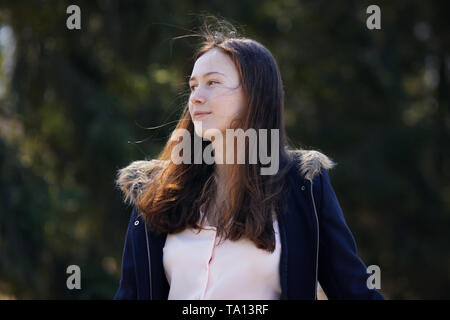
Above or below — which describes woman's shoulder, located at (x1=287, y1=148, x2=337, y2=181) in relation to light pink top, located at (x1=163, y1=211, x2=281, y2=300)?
above

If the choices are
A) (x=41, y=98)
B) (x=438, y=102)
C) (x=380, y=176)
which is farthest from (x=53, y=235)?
(x=438, y=102)

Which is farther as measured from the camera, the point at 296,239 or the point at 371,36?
Answer: the point at 371,36

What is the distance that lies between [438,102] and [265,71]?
6709mm

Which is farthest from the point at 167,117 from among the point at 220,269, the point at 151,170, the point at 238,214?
the point at 220,269

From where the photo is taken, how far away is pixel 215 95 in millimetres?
1935

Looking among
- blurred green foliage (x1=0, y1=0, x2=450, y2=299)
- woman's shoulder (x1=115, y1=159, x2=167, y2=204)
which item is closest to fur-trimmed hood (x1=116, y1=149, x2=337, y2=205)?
woman's shoulder (x1=115, y1=159, x2=167, y2=204)

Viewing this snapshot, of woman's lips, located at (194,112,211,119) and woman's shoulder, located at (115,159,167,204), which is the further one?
woman's shoulder, located at (115,159,167,204)

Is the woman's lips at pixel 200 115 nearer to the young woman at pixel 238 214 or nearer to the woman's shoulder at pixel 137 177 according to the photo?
the young woman at pixel 238 214

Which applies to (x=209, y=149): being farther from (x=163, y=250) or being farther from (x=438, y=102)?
(x=438, y=102)

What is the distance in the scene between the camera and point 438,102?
26.3ft

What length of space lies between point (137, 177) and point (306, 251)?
0.72 meters

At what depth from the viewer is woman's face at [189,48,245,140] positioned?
1.93 meters

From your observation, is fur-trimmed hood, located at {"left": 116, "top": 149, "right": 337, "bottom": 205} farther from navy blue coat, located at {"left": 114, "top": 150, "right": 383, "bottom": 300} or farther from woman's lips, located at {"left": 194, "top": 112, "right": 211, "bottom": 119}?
woman's lips, located at {"left": 194, "top": 112, "right": 211, "bottom": 119}

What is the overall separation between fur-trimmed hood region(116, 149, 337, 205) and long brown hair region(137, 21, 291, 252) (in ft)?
0.16
